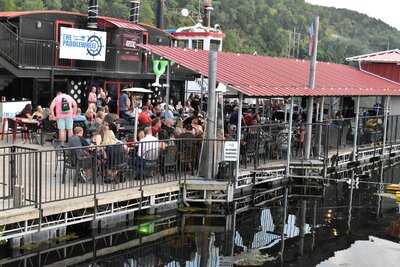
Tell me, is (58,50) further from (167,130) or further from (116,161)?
(116,161)

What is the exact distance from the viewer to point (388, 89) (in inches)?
901

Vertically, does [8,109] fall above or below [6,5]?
below

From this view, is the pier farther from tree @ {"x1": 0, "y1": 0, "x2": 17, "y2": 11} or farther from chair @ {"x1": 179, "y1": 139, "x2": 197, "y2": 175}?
tree @ {"x1": 0, "y1": 0, "x2": 17, "y2": 11}

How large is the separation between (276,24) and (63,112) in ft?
380

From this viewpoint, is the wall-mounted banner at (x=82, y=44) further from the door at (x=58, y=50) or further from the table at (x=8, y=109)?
the table at (x=8, y=109)

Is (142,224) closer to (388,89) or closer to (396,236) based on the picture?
(396,236)

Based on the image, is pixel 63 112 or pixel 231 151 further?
pixel 63 112

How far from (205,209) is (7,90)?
11.7 meters

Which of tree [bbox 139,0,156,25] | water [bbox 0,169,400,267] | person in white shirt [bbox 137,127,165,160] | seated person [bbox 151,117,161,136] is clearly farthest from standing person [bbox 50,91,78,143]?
tree [bbox 139,0,156,25]

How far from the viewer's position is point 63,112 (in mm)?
15688

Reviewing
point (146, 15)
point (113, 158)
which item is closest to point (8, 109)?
point (113, 158)

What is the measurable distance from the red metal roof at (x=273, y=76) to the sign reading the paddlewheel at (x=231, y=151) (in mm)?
1240

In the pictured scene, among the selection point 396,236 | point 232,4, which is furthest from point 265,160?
point 232,4

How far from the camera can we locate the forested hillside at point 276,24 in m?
90.3
